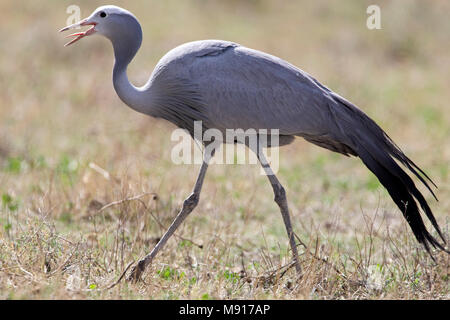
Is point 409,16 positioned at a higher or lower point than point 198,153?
higher

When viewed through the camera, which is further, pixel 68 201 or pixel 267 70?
pixel 68 201

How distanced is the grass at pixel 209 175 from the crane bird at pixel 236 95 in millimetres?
487

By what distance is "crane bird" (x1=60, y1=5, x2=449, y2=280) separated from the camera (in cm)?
532

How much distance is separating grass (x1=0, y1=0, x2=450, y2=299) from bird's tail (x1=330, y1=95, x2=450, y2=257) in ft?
0.84

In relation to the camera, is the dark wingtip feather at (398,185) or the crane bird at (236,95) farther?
the crane bird at (236,95)

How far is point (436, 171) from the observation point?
853 centimetres

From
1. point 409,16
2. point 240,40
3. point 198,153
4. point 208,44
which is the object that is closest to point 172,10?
point 240,40

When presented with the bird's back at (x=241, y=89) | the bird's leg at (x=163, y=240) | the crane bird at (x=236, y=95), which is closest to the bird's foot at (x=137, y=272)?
the bird's leg at (x=163, y=240)

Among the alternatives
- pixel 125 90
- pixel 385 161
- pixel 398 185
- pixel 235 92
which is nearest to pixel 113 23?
pixel 125 90

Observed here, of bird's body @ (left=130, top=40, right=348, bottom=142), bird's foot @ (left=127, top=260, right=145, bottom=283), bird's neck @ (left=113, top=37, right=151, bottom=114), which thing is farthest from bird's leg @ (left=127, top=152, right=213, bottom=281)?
bird's neck @ (left=113, top=37, right=151, bottom=114)

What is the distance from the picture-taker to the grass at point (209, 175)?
4.94 m

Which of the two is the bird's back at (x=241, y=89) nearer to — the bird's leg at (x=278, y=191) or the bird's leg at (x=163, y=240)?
the bird's leg at (x=278, y=191)
